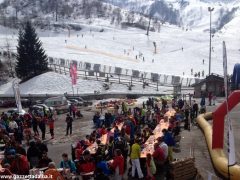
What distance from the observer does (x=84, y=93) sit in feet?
177

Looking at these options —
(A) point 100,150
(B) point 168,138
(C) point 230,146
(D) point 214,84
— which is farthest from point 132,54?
(C) point 230,146

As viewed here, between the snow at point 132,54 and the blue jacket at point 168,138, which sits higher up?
the snow at point 132,54

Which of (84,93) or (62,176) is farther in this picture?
→ (84,93)

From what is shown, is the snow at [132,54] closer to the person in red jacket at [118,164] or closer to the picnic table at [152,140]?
the picnic table at [152,140]

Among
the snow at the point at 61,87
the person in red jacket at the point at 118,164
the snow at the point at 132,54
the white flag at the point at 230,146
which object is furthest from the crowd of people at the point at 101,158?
the snow at the point at 132,54

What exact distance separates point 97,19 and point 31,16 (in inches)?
1060

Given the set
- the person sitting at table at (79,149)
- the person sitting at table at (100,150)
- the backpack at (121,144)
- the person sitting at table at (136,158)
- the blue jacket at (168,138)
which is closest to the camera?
the person sitting at table at (136,158)

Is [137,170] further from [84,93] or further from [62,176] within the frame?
[84,93]

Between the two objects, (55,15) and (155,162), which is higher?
(55,15)

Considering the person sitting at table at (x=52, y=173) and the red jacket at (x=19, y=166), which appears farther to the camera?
the red jacket at (x=19, y=166)

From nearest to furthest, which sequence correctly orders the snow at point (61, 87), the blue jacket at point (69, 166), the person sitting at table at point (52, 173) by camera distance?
the person sitting at table at point (52, 173), the blue jacket at point (69, 166), the snow at point (61, 87)

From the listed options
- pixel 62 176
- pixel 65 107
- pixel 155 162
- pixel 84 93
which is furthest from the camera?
pixel 84 93

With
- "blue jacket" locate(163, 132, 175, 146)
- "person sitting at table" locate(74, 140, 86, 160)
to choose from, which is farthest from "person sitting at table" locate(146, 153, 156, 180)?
"blue jacket" locate(163, 132, 175, 146)

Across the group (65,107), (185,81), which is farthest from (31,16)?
(65,107)
